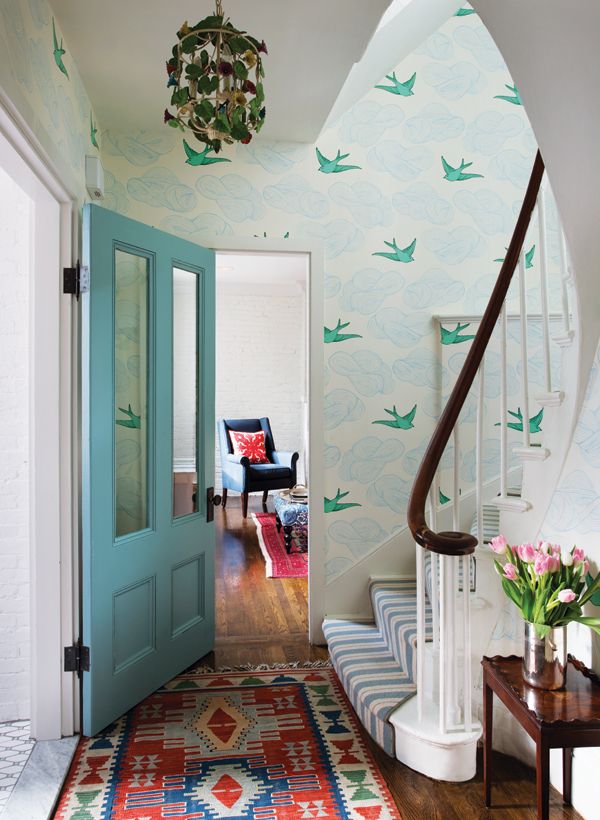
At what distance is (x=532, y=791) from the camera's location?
2070 millimetres

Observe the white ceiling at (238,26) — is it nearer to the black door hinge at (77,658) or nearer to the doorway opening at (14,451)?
the doorway opening at (14,451)

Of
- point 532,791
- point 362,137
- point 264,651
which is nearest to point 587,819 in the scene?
point 532,791

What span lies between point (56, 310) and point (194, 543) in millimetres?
1290

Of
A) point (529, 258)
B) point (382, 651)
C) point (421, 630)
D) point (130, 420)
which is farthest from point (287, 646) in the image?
point (529, 258)

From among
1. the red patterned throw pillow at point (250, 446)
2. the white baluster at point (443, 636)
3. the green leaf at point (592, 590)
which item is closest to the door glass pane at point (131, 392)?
the white baluster at point (443, 636)

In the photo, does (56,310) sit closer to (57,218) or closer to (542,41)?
(57,218)

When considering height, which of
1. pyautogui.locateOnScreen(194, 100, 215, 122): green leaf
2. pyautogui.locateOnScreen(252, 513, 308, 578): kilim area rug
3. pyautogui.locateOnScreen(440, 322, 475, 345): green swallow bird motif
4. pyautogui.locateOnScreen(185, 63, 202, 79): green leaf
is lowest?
pyautogui.locateOnScreen(252, 513, 308, 578): kilim area rug

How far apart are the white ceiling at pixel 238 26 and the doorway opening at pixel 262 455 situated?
2.85 feet

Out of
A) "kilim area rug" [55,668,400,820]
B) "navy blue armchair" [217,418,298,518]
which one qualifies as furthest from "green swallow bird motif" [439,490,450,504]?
"navy blue armchair" [217,418,298,518]

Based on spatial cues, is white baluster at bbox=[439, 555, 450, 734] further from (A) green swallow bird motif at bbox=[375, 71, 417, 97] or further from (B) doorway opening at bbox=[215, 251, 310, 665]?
→ (A) green swallow bird motif at bbox=[375, 71, 417, 97]

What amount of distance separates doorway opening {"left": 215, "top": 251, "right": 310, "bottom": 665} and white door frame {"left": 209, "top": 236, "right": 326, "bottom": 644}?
140mm

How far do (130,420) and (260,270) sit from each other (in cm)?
448

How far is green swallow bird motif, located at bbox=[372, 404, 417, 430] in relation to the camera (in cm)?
337

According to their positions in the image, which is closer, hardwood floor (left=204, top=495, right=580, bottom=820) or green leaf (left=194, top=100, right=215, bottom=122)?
green leaf (left=194, top=100, right=215, bottom=122)
